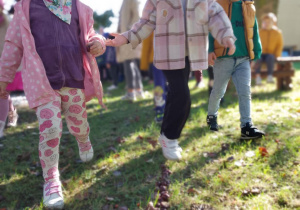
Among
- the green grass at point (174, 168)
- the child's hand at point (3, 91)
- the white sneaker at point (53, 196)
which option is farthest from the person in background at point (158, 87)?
the child's hand at point (3, 91)

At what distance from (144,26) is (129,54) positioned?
11.5 ft

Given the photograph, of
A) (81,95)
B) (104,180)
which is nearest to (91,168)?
(104,180)

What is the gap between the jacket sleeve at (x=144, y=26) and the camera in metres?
2.57

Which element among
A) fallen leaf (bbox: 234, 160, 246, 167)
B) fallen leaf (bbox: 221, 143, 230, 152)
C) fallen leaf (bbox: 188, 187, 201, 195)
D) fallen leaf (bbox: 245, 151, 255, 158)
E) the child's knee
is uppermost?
the child's knee

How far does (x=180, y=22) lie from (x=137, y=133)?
1924 millimetres

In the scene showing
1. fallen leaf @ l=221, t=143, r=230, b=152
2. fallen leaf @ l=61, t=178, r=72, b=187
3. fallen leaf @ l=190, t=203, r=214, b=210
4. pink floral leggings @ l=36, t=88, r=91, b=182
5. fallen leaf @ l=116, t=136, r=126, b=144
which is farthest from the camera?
fallen leaf @ l=116, t=136, r=126, b=144

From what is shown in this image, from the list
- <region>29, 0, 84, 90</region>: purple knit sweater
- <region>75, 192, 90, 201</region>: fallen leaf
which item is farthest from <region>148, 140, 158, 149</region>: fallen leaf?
<region>29, 0, 84, 90</region>: purple knit sweater

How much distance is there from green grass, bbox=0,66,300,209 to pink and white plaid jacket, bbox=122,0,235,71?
40.4 inches

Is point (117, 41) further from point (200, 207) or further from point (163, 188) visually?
point (200, 207)

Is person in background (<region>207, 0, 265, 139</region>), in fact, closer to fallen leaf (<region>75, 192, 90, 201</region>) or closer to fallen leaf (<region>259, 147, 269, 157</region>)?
fallen leaf (<region>259, 147, 269, 157</region>)

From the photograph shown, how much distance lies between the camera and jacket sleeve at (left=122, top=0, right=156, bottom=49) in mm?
2574

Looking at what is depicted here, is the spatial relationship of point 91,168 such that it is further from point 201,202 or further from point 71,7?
point 71,7

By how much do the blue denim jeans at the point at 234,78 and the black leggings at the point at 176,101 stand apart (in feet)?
0.79

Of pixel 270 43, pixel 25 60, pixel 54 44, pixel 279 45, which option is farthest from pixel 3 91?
pixel 279 45
